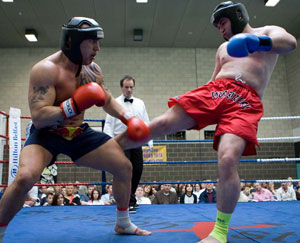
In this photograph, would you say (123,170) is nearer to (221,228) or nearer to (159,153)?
(221,228)

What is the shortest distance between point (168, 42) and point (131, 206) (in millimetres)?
6783

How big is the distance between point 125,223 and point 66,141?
0.57 meters

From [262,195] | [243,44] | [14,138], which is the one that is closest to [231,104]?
[243,44]

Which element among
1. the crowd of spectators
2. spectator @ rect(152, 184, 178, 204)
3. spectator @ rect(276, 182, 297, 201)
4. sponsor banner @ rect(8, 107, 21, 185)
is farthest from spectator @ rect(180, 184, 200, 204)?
sponsor banner @ rect(8, 107, 21, 185)

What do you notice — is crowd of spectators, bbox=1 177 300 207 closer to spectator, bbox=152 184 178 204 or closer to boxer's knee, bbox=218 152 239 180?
spectator, bbox=152 184 178 204

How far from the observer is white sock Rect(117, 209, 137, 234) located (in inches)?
66.5

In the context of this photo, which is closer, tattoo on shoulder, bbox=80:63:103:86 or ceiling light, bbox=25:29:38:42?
tattoo on shoulder, bbox=80:63:103:86

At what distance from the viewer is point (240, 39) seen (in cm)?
141

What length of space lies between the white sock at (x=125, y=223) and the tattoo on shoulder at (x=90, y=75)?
78 cm

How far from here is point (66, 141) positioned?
1573 millimetres

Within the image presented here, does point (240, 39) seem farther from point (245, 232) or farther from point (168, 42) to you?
point (168, 42)

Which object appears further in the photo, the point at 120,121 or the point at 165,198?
the point at 165,198

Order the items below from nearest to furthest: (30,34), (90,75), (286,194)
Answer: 1. (90,75)
2. (286,194)
3. (30,34)

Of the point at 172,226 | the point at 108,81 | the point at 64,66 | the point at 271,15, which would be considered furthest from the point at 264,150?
the point at 64,66
